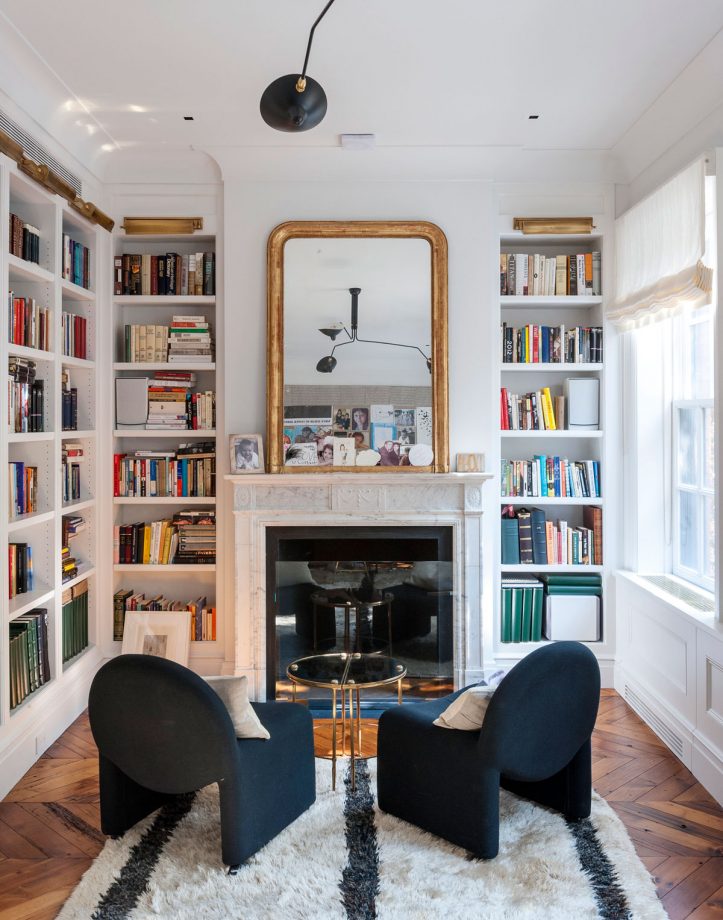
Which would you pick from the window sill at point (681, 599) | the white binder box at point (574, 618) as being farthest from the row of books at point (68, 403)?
the window sill at point (681, 599)

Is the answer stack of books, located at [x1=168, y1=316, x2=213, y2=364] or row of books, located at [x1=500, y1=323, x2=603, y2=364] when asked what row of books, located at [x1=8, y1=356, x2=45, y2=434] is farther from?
row of books, located at [x1=500, y1=323, x2=603, y2=364]

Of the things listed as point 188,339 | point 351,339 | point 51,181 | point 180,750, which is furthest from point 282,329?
point 180,750

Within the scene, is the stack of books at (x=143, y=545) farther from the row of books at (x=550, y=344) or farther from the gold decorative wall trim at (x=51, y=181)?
the row of books at (x=550, y=344)

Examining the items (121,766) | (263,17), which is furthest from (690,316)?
(121,766)

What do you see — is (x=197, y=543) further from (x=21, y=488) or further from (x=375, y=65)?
(x=375, y=65)

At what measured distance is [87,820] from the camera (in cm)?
264

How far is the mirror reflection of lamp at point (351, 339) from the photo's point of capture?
12.7 feet

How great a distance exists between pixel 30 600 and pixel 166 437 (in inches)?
53.9

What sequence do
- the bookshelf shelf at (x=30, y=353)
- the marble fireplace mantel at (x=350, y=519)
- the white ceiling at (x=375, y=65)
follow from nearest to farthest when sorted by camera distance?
the white ceiling at (x=375, y=65) → the bookshelf shelf at (x=30, y=353) → the marble fireplace mantel at (x=350, y=519)

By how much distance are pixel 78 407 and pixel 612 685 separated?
11.0 feet

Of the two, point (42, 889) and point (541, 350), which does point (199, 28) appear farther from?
point (42, 889)

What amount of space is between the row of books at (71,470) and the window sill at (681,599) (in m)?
2.96

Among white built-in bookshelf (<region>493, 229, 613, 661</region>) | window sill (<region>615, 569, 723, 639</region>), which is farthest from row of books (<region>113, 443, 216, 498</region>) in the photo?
window sill (<region>615, 569, 723, 639</region>)

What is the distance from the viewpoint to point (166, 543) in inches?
161
